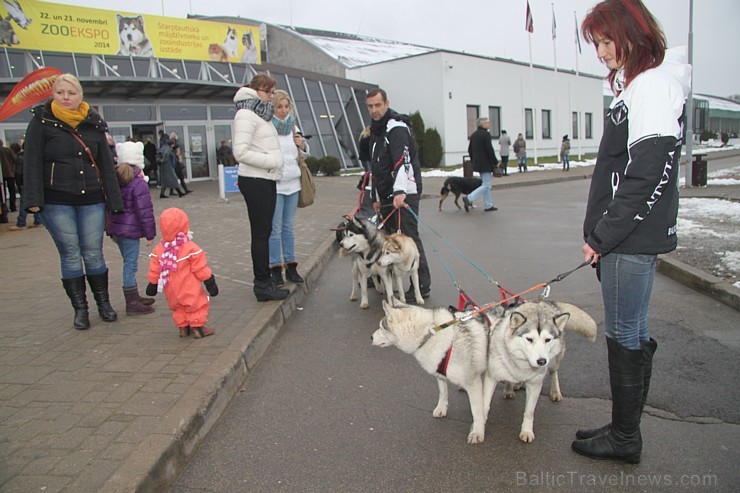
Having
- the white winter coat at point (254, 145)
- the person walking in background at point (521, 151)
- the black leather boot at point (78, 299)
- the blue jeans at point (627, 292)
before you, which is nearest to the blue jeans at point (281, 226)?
the white winter coat at point (254, 145)

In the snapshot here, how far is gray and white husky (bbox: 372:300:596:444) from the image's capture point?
3174 mm

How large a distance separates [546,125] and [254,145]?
3816 cm

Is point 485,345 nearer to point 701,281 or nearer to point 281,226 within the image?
point 281,226

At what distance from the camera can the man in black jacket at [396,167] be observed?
20.5ft

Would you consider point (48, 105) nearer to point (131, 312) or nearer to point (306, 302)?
point (131, 312)

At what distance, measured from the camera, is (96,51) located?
21.9 meters

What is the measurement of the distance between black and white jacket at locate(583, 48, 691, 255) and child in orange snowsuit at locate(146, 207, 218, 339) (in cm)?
326

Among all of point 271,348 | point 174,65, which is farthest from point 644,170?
point 174,65

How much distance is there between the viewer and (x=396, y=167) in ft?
20.6

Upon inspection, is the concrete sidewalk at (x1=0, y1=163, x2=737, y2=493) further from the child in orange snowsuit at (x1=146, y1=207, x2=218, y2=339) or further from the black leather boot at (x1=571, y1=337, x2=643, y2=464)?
the black leather boot at (x1=571, y1=337, x2=643, y2=464)

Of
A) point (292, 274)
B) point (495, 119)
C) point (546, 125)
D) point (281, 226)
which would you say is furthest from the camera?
point (546, 125)

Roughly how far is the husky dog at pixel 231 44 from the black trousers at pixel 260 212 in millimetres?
22416

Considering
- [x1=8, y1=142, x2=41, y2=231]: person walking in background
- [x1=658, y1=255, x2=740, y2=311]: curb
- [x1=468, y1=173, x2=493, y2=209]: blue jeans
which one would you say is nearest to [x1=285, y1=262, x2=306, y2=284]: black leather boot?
[x1=658, y1=255, x2=740, y2=311]: curb

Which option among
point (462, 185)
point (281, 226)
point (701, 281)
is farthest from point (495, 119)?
point (281, 226)
